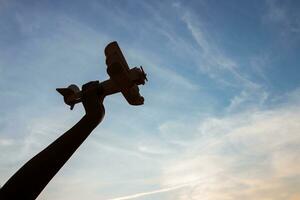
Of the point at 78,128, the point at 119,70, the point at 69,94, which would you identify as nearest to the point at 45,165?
the point at 78,128

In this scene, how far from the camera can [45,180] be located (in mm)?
4844

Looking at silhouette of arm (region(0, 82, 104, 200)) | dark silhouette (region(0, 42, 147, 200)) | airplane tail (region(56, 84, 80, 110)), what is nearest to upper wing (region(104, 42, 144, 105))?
dark silhouette (region(0, 42, 147, 200))

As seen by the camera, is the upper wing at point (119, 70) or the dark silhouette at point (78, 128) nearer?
the dark silhouette at point (78, 128)

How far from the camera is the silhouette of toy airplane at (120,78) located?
24.7 ft

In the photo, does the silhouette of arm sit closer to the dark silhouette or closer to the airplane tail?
the dark silhouette

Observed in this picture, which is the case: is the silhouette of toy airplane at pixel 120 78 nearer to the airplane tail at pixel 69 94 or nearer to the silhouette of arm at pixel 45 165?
the airplane tail at pixel 69 94

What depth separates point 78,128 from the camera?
5523 millimetres

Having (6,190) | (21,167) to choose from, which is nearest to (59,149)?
(21,167)

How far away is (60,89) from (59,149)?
4316mm

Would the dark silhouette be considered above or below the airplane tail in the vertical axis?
below

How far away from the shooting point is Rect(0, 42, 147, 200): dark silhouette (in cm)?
463

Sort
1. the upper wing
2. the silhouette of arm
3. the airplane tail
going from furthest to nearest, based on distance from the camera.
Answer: the airplane tail
the upper wing
the silhouette of arm

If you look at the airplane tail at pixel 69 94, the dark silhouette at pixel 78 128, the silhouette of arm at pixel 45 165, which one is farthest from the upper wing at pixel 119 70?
the silhouette of arm at pixel 45 165

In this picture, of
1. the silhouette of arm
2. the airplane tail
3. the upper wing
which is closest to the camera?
the silhouette of arm
